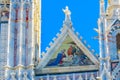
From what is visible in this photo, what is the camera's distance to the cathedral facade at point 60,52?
2233 centimetres

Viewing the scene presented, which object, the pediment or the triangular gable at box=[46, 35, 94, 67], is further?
the triangular gable at box=[46, 35, 94, 67]

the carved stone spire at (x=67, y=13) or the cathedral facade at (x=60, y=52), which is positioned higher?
the carved stone spire at (x=67, y=13)

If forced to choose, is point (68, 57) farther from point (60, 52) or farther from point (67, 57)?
point (60, 52)

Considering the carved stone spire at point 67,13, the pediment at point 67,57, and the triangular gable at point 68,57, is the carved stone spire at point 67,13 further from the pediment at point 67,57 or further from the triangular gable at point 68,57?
the triangular gable at point 68,57

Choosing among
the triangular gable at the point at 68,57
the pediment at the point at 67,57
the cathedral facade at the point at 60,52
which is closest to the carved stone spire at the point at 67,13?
the cathedral facade at the point at 60,52

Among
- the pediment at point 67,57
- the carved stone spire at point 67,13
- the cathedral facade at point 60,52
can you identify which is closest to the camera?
the cathedral facade at point 60,52

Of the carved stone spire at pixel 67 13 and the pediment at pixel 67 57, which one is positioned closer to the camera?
the pediment at pixel 67 57

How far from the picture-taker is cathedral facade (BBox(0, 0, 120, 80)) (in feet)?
73.3

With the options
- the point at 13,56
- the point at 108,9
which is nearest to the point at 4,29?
the point at 13,56

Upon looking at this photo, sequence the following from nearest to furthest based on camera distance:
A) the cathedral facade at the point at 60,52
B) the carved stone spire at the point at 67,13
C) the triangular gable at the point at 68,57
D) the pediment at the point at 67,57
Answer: the cathedral facade at the point at 60,52 → the pediment at the point at 67,57 → the triangular gable at the point at 68,57 → the carved stone spire at the point at 67,13

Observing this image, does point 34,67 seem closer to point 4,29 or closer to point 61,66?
point 61,66

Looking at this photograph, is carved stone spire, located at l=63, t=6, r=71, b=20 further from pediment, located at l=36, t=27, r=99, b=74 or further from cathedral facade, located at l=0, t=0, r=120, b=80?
pediment, located at l=36, t=27, r=99, b=74

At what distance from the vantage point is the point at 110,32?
75.7 feet

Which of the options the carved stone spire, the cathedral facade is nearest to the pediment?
the cathedral facade
